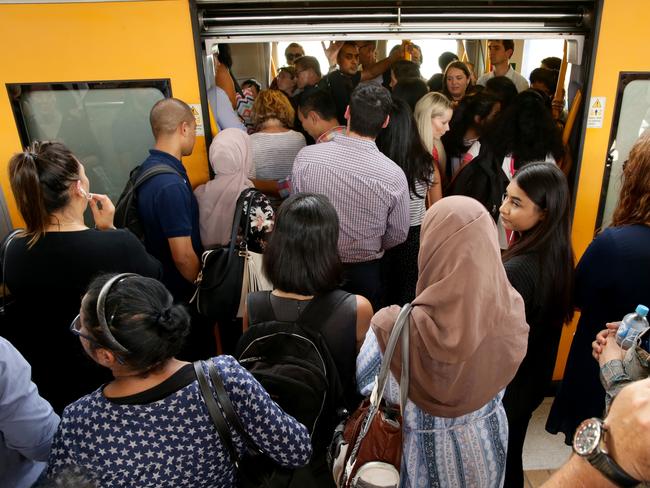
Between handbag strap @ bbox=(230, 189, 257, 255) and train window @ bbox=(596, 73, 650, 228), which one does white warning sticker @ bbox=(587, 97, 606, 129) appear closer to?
train window @ bbox=(596, 73, 650, 228)

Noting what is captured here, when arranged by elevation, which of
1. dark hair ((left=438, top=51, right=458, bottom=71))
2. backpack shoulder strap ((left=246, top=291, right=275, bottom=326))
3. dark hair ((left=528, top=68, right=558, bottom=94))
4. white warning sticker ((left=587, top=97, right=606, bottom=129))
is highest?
dark hair ((left=438, top=51, right=458, bottom=71))

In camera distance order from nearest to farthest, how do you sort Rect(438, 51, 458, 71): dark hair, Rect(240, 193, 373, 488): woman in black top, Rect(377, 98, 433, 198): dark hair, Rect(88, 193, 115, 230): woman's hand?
Rect(240, 193, 373, 488): woman in black top → Rect(88, 193, 115, 230): woman's hand → Rect(377, 98, 433, 198): dark hair → Rect(438, 51, 458, 71): dark hair

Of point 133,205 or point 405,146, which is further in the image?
point 405,146

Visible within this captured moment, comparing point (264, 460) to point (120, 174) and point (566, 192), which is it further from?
point (120, 174)

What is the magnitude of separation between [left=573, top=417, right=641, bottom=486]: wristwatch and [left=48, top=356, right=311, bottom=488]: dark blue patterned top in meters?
0.79

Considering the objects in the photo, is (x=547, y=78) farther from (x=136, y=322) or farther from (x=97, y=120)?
(x=136, y=322)

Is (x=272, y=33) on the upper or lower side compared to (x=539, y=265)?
upper

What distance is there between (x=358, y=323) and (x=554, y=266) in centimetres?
85

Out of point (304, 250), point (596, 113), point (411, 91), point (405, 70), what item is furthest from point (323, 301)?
point (405, 70)

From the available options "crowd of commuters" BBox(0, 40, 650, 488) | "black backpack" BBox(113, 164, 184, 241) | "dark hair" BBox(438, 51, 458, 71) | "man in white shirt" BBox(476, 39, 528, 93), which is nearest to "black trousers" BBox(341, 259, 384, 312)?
"crowd of commuters" BBox(0, 40, 650, 488)

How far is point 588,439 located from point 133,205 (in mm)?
2257

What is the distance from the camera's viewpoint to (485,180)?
3.21 metres

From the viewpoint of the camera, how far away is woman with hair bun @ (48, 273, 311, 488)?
118cm

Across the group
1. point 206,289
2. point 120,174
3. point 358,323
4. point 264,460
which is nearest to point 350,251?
point 206,289
